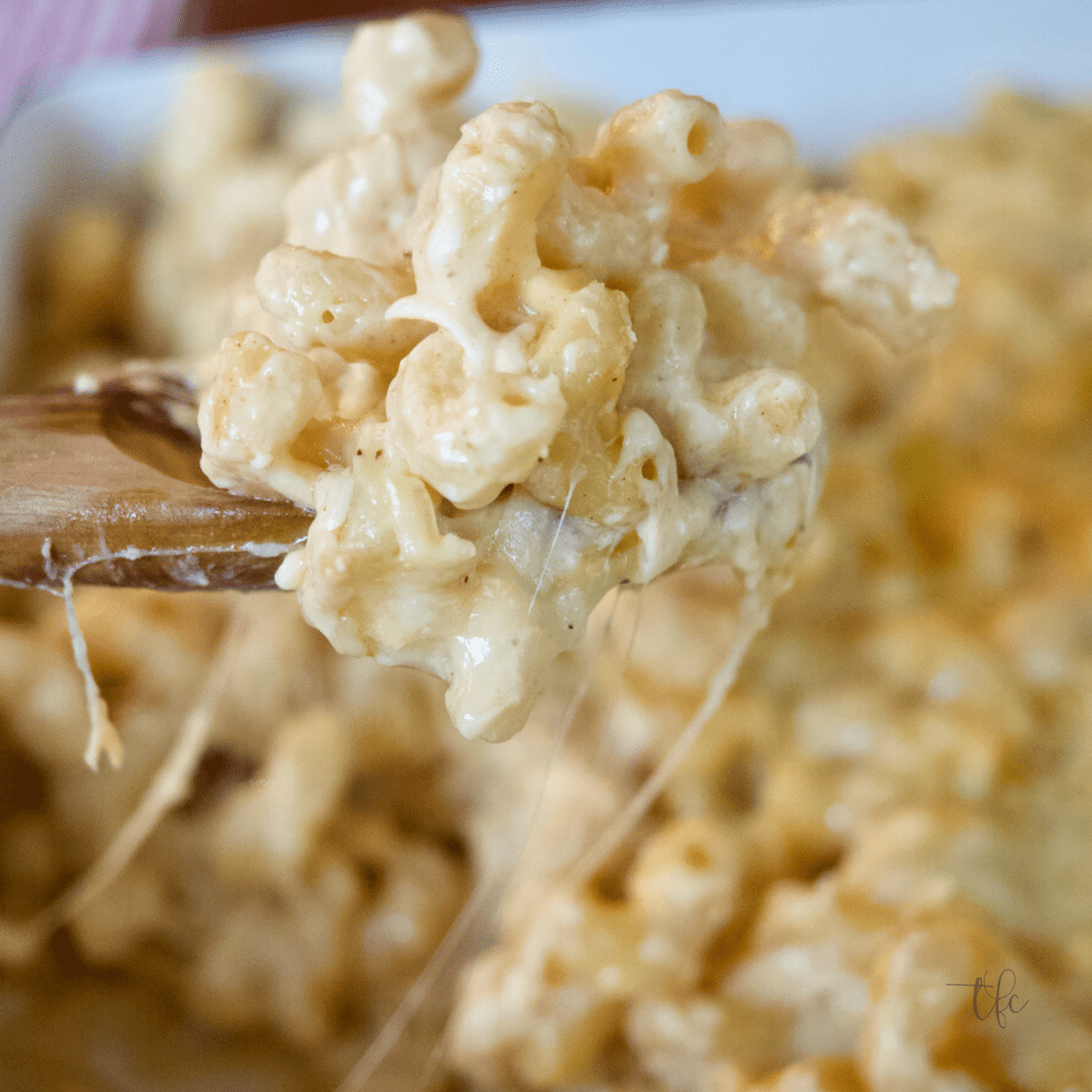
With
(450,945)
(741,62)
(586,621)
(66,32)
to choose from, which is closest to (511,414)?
(586,621)

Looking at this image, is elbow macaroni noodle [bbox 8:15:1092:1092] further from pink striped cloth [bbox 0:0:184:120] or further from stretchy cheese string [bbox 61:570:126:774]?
pink striped cloth [bbox 0:0:184:120]

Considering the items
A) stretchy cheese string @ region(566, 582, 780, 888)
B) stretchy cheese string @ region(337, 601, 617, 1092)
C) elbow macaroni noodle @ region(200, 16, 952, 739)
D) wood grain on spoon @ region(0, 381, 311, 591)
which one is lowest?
stretchy cheese string @ region(337, 601, 617, 1092)

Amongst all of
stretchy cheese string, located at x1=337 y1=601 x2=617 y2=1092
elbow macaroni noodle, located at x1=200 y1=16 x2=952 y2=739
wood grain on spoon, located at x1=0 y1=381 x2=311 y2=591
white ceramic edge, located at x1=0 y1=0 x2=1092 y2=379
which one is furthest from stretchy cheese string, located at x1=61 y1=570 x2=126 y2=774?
white ceramic edge, located at x1=0 y1=0 x2=1092 y2=379

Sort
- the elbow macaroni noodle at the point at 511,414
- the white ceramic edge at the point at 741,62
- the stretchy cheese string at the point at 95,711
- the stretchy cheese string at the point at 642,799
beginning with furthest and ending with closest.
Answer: the white ceramic edge at the point at 741,62
the stretchy cheese string at the point at 642,799
the stretchy cheese string at the point at 95,711
the elbow macaroni noodle at the point at 511,414

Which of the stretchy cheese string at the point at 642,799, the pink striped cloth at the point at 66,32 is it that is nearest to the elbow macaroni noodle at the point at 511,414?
the stretchy cheese string at the point at 642,799

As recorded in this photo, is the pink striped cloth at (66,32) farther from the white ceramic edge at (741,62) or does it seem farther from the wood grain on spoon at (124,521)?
the wood grain on spoon at (124,521)

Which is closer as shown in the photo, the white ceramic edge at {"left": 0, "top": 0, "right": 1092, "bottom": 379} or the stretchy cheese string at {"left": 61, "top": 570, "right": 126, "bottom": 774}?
the stretchy cheese string at {"left": 61, "top": 570, "right": 126, "bottom": 774}
